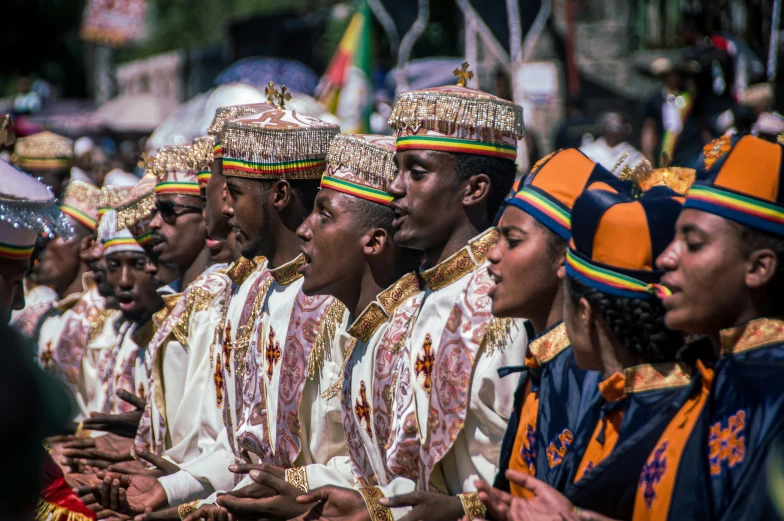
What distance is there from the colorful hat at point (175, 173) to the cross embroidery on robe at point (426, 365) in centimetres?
304

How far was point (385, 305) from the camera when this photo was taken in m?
5.05

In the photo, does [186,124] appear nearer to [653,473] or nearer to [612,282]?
[612,282]

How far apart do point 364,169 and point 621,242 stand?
196 centimetres

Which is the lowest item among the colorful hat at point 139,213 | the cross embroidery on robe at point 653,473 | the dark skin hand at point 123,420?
the dark skin hand at point 123,420

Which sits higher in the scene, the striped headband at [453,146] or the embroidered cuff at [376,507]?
the striped headband at [453,146]

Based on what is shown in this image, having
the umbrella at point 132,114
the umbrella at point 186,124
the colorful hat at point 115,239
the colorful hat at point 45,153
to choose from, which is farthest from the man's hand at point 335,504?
the umbrella at point 132,114

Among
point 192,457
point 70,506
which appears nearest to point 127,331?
point 192,457

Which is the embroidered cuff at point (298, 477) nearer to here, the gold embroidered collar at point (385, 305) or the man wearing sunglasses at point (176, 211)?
the gold embroidered collar at point (385, 305)

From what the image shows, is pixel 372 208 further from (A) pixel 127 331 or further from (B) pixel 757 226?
(A) pixel 127 331

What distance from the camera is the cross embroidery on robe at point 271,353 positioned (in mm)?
5809

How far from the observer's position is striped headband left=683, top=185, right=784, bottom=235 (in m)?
3.15

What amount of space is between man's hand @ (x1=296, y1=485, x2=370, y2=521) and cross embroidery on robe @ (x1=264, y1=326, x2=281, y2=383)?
1144 mm

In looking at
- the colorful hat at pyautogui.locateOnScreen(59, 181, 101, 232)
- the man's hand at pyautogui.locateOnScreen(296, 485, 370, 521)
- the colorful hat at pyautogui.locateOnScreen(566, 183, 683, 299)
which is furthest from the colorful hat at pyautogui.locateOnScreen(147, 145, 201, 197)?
the colorful hat at pyautogui.locateOnScreen(566, 183, 683, 299)

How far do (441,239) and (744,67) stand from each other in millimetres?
7552
